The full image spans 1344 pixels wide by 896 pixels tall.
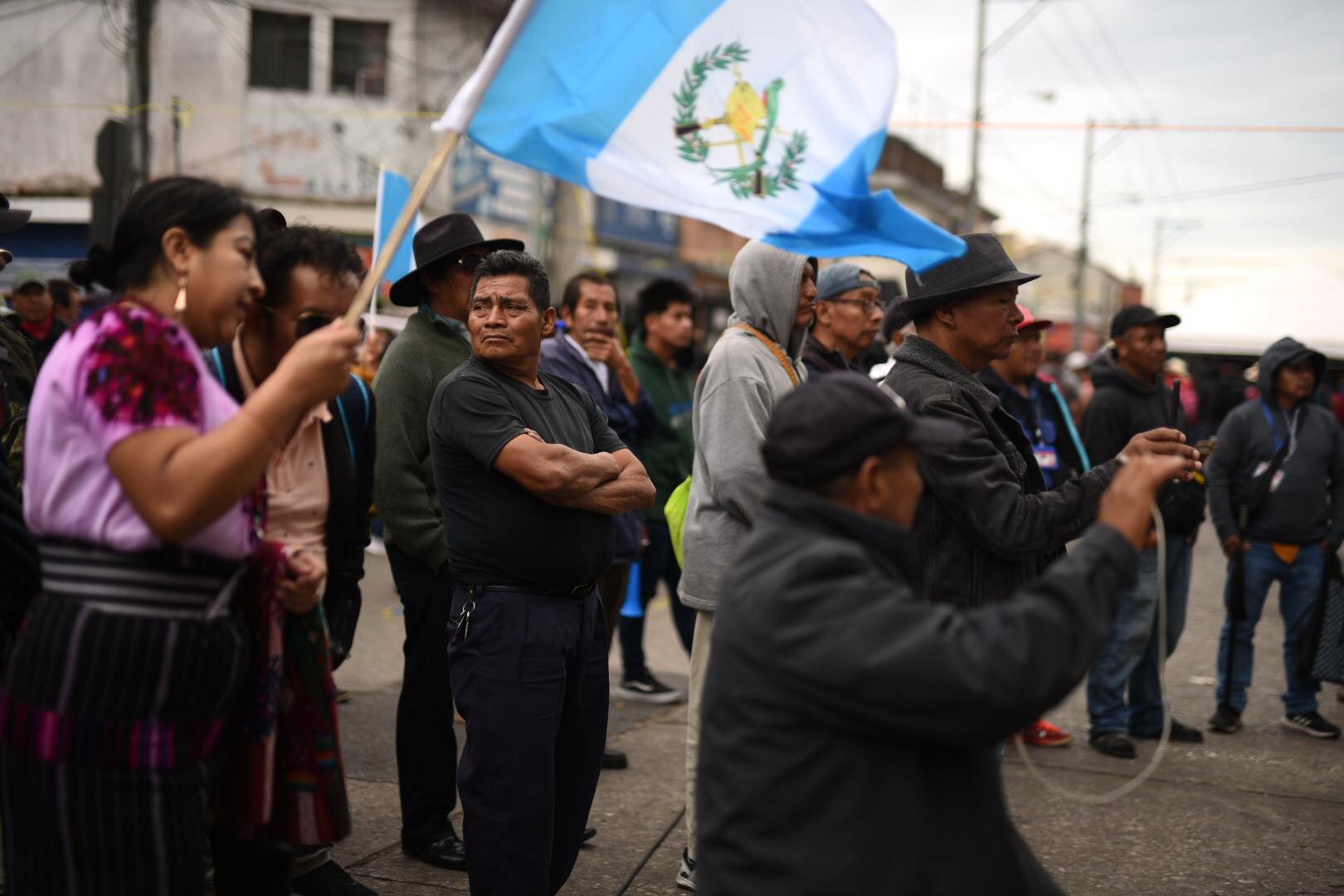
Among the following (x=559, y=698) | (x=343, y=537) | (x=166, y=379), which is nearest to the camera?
(x=166, y=379)

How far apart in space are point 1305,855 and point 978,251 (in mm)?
2936

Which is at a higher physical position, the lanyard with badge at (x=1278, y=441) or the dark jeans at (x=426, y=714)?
the lanyard with badge at (x=1278, y=441)

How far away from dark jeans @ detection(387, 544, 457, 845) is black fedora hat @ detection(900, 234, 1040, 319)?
1911 millimetres

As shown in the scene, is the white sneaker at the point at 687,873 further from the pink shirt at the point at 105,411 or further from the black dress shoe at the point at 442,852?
the pink shirt at the point at 105,411

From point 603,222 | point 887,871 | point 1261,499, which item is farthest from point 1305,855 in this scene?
point 603,222

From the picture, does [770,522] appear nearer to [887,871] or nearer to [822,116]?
[887,871]

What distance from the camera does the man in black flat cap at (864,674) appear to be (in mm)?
2004

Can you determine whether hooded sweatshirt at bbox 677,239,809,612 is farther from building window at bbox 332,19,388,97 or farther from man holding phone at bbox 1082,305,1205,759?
building window at bbox 332,19,388,97

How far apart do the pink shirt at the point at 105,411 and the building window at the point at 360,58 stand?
20926 millimetres

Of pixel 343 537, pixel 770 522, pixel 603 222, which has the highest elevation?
pixel 603 222

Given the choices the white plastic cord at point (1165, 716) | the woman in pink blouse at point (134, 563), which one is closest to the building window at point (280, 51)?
the white plastic cord at point (1165, 716)

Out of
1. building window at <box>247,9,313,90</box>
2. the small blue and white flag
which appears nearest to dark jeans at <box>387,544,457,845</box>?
the small blue and white flag

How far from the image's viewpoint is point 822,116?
3.65 meters

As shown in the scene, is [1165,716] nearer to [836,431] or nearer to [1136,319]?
[836,431]
